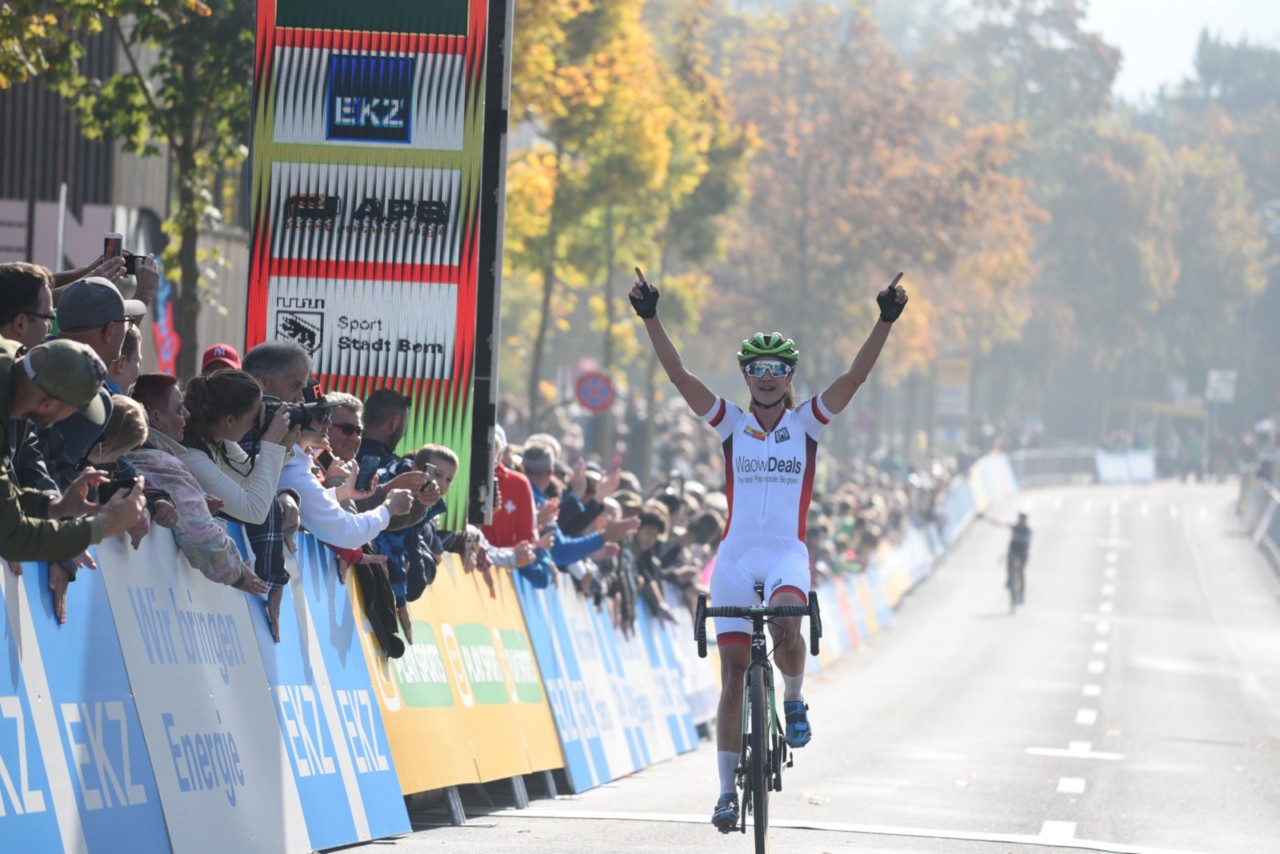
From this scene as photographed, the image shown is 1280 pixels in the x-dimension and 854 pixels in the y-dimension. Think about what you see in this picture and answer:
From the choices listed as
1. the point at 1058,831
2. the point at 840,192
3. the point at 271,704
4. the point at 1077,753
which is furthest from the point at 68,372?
the point at 840,192

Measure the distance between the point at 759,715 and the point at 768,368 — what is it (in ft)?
4.57

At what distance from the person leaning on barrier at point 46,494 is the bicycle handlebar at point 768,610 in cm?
302

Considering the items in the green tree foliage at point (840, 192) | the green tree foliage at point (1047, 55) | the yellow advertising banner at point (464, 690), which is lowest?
the yellow advertising banner at point (464, 690)

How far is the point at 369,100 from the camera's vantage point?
12.5 metres

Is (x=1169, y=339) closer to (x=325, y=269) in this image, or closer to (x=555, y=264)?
(x=555, y=264)

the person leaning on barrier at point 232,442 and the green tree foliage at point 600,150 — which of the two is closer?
the person leaning on barrier at point 232,442

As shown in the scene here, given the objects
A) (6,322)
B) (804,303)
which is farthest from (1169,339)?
(6,322)

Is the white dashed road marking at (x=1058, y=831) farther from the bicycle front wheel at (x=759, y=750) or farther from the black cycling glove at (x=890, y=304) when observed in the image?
the black cycling glove at (x=890, y=304)

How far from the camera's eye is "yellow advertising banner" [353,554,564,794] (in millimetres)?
10758

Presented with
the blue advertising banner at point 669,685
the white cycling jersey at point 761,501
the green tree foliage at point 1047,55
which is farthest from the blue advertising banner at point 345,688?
the green tree foliage at point 1047,55

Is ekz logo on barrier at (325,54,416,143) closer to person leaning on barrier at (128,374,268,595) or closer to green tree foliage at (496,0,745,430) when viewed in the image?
person leaning on barrier at (128,374,268,595)

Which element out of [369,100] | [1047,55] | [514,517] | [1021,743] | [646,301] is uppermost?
[1047,55]

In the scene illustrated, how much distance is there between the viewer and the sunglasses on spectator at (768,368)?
31.4 ft

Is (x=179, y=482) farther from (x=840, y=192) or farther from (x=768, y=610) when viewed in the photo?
(x=840, y=192)
